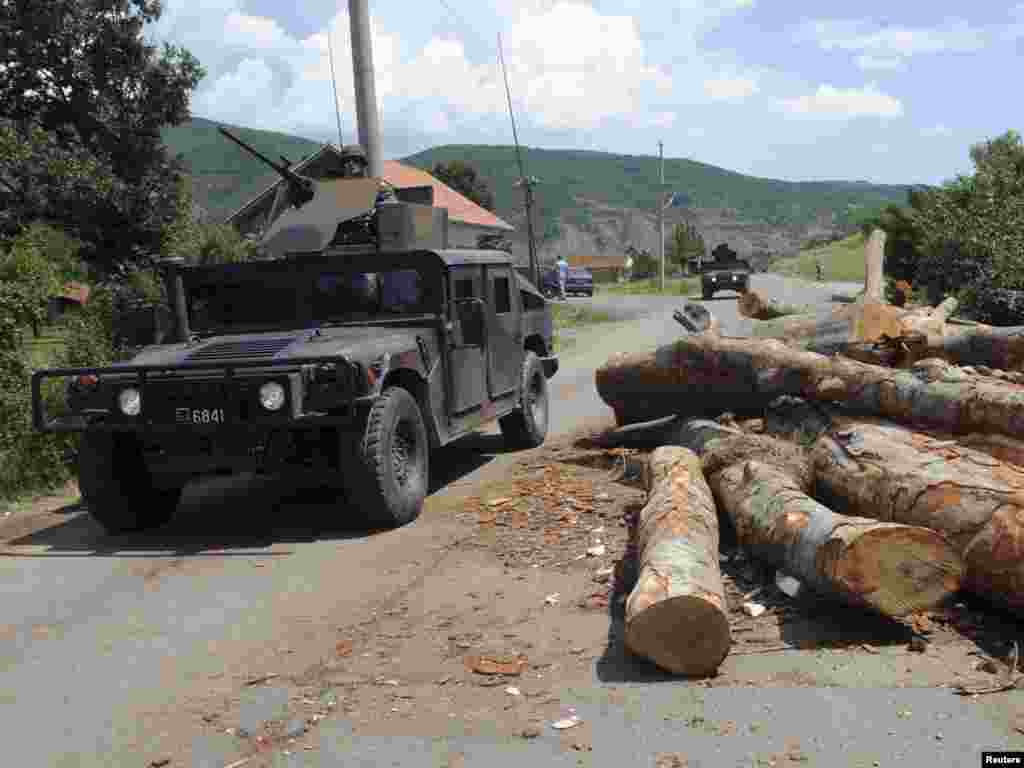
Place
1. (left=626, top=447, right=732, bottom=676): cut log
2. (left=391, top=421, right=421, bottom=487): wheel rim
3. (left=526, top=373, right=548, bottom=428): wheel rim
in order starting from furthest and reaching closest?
(left=526, top=373, right=548, bottom=428): wheel rim
(left=391, top=421, right=421, bottom=487): wheel rim
(left=626, top=447, right=732, bottom=676): cut log

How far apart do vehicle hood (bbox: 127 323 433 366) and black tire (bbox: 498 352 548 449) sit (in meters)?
2.13

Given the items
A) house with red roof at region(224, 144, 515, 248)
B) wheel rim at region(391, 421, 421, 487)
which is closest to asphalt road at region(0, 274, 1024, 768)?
wheel rim at region(391, 421, 421, 487)

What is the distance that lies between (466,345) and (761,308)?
5555mm

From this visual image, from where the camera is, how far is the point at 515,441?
9969 millimetres

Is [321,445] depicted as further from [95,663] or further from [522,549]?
[95,663]

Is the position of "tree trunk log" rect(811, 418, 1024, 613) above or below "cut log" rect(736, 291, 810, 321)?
below

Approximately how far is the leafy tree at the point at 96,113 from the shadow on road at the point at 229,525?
469 inches

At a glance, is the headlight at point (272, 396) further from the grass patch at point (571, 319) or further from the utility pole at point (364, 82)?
the grass patch at point (571, 319)

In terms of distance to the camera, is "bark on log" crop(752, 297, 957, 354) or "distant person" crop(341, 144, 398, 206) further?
"distant person" crop(341, 144, 398, 206)

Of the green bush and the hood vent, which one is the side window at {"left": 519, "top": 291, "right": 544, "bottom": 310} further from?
the green bush

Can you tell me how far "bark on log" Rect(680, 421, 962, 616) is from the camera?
4.48 m

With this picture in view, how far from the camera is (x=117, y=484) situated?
713cm

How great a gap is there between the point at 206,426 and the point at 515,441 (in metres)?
3.88

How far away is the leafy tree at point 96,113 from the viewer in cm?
1905
